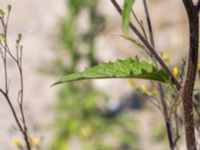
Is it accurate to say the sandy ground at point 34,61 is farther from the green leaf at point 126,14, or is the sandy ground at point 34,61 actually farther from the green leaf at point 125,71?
the green leaf at point 126,14

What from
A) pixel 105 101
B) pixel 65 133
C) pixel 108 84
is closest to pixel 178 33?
pixel 108 84

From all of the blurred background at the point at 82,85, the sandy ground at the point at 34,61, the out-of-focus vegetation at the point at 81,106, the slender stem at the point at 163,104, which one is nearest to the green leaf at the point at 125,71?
the slender stem at the point at 163,104

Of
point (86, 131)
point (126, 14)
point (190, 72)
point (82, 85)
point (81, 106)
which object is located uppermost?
point (126, 14)

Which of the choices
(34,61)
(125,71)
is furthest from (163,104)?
(34,61)

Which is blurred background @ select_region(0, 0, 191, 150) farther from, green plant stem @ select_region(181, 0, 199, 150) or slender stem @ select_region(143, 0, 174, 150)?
green plant stem @ select_region(181, 0, 199, 150)

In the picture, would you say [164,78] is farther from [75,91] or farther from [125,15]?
[75,91]

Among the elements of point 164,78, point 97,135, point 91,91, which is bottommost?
point 97,135

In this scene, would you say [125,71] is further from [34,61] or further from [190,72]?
[34,61]
